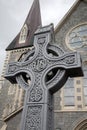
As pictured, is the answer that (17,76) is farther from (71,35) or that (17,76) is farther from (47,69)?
(71,35)

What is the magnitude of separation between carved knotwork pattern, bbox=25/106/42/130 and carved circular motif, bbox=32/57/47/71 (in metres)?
0.75

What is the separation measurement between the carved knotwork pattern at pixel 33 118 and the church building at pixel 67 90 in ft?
21.9

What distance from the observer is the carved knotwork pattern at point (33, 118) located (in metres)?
2.90

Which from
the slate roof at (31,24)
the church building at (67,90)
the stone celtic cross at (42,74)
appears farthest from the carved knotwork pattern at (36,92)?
the slate roof at (31,24)

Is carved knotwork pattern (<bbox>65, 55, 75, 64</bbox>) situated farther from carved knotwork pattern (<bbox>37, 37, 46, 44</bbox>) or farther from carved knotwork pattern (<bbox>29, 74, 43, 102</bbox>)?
carved knotwork pattern (<bbox>37, 37, 46, 44</bbox>)

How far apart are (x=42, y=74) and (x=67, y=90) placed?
7.61 m

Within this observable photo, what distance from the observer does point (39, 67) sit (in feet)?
11.5

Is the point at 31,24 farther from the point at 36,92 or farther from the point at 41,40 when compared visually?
the point at 36,92

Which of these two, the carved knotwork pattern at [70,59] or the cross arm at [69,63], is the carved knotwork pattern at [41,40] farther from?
the carved knotwork pattern at [70,59]

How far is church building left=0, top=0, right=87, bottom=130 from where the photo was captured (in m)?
9.50

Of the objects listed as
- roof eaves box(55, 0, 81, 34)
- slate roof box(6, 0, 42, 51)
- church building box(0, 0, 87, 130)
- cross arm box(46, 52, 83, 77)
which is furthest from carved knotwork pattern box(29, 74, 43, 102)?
slate roof box(6, 0, 42, 51)

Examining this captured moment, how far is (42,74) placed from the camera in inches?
132

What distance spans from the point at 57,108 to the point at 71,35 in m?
5.63

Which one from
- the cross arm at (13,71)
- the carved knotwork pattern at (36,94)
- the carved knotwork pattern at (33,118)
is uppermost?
the cross arm at (13,71)
